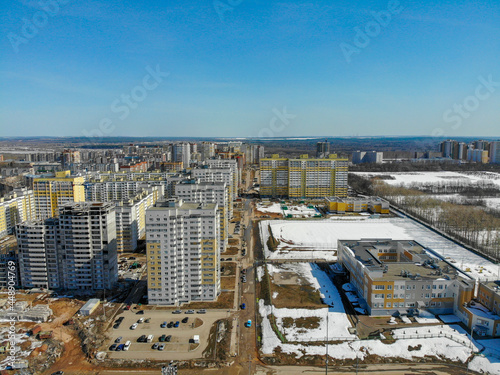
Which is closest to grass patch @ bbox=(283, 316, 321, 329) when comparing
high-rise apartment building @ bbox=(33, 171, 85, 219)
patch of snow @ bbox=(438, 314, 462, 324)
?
patch of snow @ bbox=(438, 314, 462, 324)

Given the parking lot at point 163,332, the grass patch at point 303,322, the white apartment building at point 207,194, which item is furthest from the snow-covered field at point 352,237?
the parking lot at point 163,332

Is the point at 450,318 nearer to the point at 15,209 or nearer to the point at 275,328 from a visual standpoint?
the point at 275,328

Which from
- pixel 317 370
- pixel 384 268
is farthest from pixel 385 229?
pixel 317 370

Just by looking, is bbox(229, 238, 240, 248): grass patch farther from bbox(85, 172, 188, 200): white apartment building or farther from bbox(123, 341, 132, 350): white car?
bbox(123, 341, 132, 350): white car

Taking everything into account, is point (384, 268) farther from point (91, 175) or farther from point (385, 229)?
point (91, 175)

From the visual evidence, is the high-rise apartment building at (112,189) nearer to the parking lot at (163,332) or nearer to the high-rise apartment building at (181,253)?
the high-rise apartment building at (181,253)

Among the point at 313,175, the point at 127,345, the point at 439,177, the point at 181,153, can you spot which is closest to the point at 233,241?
the point at 127,345

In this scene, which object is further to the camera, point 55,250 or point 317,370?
point 55,250
